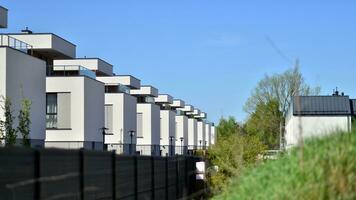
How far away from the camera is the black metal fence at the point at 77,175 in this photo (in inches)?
310

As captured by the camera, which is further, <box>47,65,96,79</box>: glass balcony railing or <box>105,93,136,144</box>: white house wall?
<box>105,93,136,144</box>: white house wall

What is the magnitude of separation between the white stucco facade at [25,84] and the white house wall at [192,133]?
7949 centimetres

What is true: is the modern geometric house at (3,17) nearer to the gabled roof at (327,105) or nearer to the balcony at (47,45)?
the balcony at (47,45)

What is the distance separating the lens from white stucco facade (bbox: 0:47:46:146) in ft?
118

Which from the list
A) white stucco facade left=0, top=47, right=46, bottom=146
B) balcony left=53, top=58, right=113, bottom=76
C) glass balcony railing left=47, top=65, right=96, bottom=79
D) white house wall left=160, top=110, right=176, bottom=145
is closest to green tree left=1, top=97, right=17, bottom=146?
white stucco facade left=0, top=47, right=46, bottom=146

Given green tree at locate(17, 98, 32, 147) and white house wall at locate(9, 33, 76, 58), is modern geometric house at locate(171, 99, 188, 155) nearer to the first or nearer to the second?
white house wall at locate(9, 33, 76, 58)

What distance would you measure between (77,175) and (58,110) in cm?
4142

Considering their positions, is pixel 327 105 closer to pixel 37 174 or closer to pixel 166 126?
pixel 37 174

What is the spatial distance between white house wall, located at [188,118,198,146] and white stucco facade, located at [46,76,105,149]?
2681 inches

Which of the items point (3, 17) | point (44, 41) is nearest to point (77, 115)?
point (44, 41)

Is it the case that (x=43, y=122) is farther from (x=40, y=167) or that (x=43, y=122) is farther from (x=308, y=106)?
(x=40, y=167)

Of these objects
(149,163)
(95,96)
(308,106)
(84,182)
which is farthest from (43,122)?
(84,182)

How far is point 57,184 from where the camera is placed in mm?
9008

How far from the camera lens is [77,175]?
9.75 m
